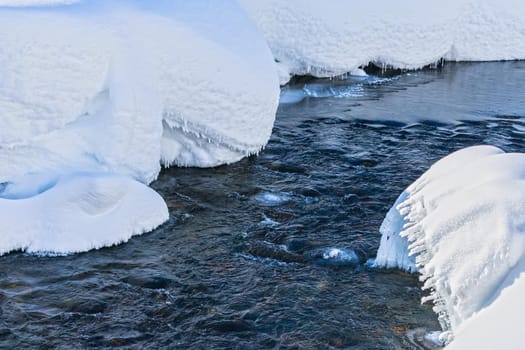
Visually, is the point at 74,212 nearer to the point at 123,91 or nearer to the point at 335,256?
the point at 123,91

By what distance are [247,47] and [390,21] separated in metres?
6.46

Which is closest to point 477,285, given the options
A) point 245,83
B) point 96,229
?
point 96,229

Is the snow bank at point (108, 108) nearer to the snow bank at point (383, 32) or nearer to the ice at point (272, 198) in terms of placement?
the ice at point (272, 198)

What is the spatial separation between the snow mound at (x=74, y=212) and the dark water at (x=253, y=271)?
0.13 metres

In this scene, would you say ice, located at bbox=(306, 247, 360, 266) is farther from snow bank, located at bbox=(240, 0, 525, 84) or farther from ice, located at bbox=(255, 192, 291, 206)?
snow bank, located at bbox=(240, 0, 525, 84)

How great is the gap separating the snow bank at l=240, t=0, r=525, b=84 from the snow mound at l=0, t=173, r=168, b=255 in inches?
270

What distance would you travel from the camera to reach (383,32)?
1403 cm

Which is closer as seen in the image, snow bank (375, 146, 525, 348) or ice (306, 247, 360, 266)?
snow bank (375, 146, 525, 348)

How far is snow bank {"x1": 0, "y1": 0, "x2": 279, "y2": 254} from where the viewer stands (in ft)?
20.5

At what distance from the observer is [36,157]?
21.9 ft

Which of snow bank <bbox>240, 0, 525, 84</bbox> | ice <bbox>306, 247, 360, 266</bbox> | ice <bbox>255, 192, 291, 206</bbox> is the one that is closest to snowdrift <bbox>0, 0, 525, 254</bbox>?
ice <bbox>255, 192, 291, 206</bbox>

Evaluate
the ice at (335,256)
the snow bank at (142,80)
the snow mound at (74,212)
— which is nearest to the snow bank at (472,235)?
the ice at (335,256)

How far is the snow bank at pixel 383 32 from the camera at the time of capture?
13102 mm

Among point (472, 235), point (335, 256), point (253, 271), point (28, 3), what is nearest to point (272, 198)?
point (335, 256)
